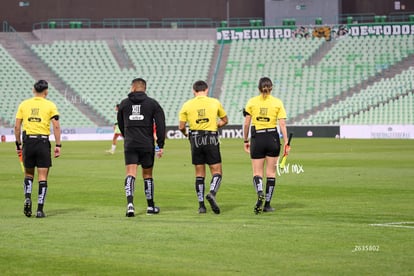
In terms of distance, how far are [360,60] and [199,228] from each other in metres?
61.5

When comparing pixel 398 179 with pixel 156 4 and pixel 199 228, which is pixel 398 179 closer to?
pixel 199 228

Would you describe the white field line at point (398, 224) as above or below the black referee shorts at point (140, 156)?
below

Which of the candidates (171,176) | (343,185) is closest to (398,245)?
(343,185)

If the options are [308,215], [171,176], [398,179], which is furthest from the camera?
[171,176]

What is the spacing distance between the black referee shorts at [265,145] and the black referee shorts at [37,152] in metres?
3.67

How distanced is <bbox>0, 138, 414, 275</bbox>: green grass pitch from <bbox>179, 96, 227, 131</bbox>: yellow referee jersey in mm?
1568

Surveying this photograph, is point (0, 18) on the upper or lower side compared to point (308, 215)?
upper

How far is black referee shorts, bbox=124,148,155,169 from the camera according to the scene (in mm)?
16875

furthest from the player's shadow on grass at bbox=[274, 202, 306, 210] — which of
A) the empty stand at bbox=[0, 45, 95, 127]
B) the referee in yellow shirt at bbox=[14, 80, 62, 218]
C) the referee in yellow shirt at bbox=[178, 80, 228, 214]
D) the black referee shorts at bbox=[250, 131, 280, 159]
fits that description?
the empty stand at bbox=[0, 45, 95, 127]

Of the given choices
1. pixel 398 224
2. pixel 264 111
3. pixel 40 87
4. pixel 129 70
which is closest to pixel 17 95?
pixel 129 70

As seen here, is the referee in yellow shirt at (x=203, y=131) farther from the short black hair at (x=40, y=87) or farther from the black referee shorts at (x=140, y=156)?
the short black hair at (x=40, y=87)

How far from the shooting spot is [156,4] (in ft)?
246

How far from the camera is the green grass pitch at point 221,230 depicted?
429 inches

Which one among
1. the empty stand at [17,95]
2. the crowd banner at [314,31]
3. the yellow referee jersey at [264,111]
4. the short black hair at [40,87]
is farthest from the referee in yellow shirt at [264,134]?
the crowd banner at [314,31]
